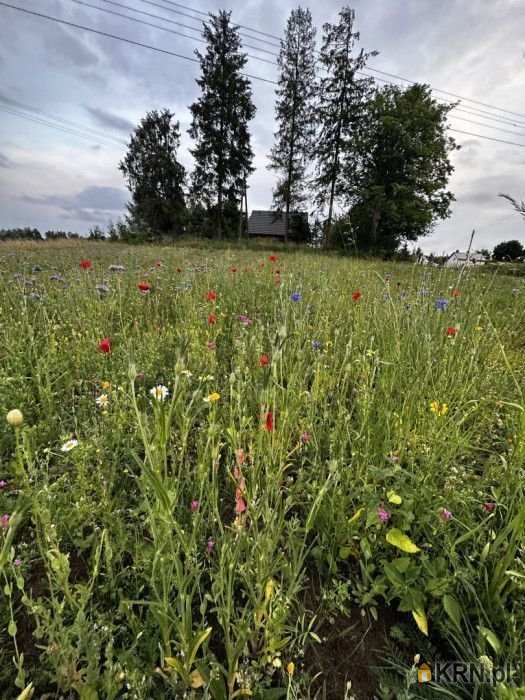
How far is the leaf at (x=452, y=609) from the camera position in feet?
2.70

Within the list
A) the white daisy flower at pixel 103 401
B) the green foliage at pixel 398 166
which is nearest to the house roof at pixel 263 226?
the green foliage at pixel 398 166

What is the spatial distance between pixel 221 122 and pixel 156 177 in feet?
27.7

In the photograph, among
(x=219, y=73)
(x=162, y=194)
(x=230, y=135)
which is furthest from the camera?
(x=162, y=194)

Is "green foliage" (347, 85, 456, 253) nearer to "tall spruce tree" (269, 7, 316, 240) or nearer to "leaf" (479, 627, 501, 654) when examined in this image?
"tall spruce tree" (269, 7, 316, 240)

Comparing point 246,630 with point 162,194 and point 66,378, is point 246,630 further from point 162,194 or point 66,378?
point 162,194

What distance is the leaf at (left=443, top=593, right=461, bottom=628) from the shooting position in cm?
82

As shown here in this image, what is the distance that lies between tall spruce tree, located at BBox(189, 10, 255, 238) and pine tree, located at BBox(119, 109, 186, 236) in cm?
444

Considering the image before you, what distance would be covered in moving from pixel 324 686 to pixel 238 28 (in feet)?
102

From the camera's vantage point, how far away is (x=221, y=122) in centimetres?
2297

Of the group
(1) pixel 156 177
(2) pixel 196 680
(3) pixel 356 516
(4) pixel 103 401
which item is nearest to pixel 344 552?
(3) pixel 356 516

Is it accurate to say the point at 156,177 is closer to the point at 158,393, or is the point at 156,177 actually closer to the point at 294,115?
the point at 294,115

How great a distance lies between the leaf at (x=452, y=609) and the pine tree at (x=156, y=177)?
2944 centimetres

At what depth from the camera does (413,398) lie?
140 cm

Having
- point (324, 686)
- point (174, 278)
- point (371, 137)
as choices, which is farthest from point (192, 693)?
point (371, 137)
